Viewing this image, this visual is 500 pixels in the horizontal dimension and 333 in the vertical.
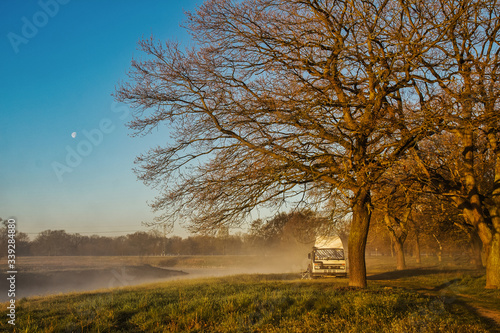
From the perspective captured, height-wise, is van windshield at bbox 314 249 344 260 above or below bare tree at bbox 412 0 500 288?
below

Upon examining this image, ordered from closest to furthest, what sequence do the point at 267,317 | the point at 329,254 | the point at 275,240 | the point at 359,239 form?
the point at 267,317, the point at 359,239, the point at 329,254, the point at 275,240

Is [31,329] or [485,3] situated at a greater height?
[485,3]

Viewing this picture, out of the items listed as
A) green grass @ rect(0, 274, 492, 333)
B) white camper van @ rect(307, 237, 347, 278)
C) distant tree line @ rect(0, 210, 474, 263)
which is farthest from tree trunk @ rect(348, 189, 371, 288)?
white camper van @ rect(307, 237, 347, 278)

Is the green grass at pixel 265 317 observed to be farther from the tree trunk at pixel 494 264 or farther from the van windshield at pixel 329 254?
the van windshield at pixel 329 254

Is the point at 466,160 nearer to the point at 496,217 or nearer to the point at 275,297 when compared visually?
the point at 496,217

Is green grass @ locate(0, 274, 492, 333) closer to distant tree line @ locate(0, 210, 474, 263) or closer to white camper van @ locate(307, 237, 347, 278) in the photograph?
distant tree line @ locate(0, 210, 474, 263)

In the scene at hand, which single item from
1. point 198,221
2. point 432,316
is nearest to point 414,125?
point 432,316

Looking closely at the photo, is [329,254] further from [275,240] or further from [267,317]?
[267,317]

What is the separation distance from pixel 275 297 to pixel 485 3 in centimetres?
1160

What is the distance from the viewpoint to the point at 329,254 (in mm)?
25719

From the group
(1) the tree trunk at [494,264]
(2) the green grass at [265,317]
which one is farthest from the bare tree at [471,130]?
(2) the green grass at [265,317]

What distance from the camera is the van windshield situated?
1007 inches

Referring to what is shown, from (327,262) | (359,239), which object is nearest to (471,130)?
(359,239)

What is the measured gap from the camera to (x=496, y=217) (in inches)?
544
